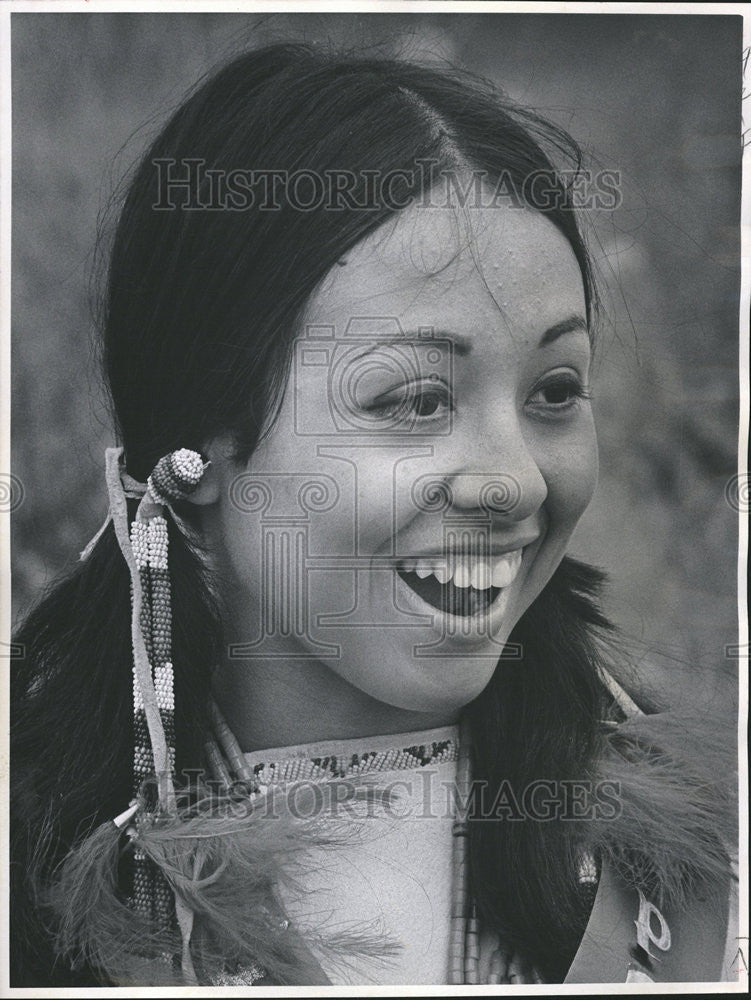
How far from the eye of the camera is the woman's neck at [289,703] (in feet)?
5.68

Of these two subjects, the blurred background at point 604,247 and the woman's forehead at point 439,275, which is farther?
the blurred background at point 604,247

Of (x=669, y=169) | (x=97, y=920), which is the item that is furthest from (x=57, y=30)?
(x=97, y=920)

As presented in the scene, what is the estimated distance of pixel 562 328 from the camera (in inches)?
67.2

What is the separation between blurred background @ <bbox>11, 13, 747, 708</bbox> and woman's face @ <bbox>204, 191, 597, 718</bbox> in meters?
0.16

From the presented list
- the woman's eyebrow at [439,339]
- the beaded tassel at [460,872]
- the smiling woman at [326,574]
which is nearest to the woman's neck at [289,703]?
the smiling woman at [326,574]

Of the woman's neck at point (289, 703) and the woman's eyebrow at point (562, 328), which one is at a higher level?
the woman's eyebrow at point (562, 328)

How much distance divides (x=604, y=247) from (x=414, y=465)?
0.48m

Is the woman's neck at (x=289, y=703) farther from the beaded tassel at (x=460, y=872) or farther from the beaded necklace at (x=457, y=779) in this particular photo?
the beaded tassel at (x=460, y=872)

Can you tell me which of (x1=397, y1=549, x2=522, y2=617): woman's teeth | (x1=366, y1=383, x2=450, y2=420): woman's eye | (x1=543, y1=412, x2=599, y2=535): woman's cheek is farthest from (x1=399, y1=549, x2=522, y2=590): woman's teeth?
(x1=366, y1=383, x2=450, y2=420): woman's eye

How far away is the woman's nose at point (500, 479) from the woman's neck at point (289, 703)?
340 millimetres

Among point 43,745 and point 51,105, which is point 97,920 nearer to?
point 43,745

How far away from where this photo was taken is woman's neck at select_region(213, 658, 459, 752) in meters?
1.73

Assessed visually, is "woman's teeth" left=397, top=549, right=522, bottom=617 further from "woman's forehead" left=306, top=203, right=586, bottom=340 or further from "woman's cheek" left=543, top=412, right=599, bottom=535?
"woman's forehead" left=306, top=203, right=586, bottom=340

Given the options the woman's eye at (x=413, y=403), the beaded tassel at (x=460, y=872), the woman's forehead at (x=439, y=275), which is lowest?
the beaded tassel at (x=460, y=872)
